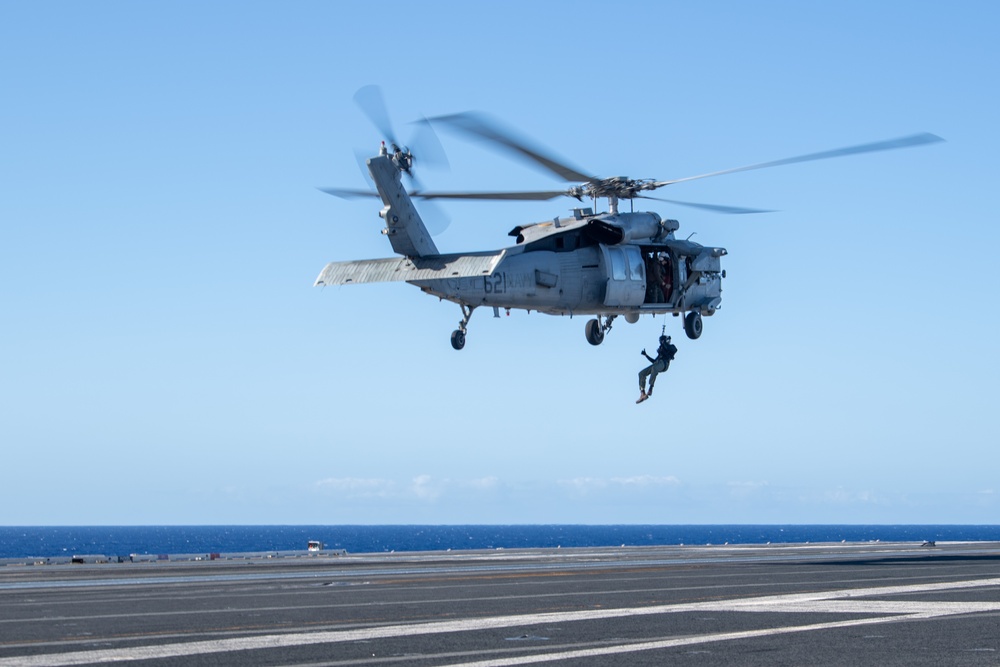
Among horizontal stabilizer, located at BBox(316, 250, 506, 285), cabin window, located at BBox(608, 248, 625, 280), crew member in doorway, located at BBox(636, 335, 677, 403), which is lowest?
crew member in doorway, located at BBox(636, 335, 677, 403)

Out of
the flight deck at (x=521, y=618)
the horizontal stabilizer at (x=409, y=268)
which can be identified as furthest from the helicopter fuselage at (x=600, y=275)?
the flight deck at (x=521, y=618)

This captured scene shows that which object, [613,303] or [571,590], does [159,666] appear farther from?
[613,303]

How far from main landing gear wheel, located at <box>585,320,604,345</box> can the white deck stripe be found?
17.2 m

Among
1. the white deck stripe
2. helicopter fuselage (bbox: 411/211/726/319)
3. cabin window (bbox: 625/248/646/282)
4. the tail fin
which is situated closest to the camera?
the white deck stripe

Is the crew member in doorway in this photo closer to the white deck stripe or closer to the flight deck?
the flight deck

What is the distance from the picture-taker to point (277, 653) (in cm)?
1529

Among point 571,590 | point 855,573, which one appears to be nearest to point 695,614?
point 571,590

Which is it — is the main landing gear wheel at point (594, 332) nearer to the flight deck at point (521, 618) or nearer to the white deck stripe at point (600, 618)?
the flight deck at point (521, 618)

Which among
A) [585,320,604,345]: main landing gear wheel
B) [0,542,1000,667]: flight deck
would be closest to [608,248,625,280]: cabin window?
[585,320,604,345]: main landing gear wheel

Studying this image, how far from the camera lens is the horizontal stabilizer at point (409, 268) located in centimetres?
3494

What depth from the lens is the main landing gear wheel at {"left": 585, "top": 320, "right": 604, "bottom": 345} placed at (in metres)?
41.7

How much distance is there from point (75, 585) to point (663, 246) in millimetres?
20116

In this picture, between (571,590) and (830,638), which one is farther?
(571,590)

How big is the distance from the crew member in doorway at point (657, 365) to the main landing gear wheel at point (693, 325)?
4.45 feet
